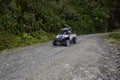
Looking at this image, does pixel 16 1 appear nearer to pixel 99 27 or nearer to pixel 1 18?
pixel 1 18

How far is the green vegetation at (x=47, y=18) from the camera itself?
27.6 metres

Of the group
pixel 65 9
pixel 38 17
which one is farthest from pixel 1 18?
pixel 65 9

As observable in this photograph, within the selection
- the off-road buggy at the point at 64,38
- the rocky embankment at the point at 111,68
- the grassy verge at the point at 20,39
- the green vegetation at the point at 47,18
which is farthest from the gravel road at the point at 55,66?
the green vegetation at the point at 47,18

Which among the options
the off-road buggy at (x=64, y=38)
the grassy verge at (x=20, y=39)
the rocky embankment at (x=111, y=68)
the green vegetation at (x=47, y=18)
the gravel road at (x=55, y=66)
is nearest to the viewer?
the gravel road at (x=55, y=66)

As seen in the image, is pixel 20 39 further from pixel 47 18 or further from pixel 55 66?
pixel 55 66

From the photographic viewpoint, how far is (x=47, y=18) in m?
37.3

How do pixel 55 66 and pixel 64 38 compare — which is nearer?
pixel 55 66

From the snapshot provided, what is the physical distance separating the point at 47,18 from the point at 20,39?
11039 millimetres

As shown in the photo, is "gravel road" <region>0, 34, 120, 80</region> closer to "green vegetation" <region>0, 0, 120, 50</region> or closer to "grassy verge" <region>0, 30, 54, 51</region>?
"grassy verge" <region>0, 30, 54, 51</region>

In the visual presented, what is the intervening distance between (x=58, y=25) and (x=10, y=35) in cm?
1374

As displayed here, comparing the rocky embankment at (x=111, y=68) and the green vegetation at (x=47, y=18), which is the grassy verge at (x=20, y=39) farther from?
the rocky embankment at (x=111, y=68)

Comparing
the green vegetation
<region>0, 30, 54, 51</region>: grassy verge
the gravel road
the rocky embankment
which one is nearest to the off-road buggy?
the gravel road

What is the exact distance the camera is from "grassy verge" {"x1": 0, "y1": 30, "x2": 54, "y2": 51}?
79.5 feet

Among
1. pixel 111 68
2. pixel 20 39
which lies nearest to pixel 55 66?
pixel 111 68
